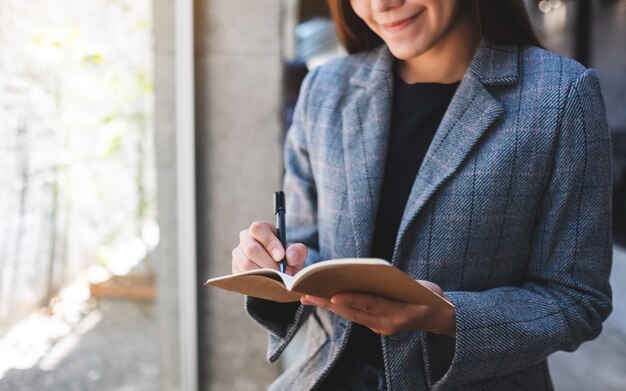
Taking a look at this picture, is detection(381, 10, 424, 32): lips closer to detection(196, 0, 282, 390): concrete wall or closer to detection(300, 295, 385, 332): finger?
detection(300, 295, 385, 332): finger

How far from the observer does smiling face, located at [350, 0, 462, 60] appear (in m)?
1.16

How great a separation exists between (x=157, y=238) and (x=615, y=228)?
3.17 m

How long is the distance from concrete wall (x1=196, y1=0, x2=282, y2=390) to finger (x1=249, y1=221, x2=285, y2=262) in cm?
142

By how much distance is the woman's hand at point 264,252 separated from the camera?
112 cm

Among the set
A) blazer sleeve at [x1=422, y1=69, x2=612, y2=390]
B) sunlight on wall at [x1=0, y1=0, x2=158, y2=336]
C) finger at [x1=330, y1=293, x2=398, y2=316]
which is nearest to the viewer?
finger at [x1=330, y1=293, x2=398, y2=316]

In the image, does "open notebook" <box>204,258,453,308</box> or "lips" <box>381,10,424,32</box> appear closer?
"open notebook" <box>204,258,453,308</box>

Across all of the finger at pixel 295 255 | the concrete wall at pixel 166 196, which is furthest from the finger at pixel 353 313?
the concrete wall at pixel 166 196

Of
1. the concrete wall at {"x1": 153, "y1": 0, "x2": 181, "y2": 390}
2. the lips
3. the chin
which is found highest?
the lips

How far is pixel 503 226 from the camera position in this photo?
3.71 ft

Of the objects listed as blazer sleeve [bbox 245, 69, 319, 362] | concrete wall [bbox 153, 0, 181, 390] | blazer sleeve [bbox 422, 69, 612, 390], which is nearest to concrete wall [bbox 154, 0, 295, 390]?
concrete wall [bbox 153, 0, 181, 390]

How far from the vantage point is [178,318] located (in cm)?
260

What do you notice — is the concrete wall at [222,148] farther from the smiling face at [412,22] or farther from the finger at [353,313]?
the finger at [353,313]

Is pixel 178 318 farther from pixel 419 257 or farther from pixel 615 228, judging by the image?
pixel 615 228

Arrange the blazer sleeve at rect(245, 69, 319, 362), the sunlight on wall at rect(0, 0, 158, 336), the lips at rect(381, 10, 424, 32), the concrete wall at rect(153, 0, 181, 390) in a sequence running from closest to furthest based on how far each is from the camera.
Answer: the lips at rect(381, 10, 424, 32) < the blazer sleeve at rect(245, 69, 319, 362) < the sunlight on wall at rect(0, 0, 158, 336) < the concrete wall at rect(153, 0, 181, 390)
